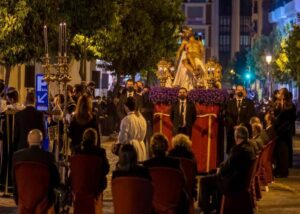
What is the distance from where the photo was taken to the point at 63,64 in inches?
569

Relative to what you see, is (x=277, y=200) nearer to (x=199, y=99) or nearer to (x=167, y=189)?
(x=199, y=99)

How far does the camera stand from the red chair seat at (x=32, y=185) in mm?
11336

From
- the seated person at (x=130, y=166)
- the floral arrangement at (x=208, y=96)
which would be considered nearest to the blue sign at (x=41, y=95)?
the floral arrangement at (x=208, y=96)

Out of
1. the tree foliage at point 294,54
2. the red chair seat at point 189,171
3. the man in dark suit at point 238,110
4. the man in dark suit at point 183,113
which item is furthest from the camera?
the tree foliage at point 294,54

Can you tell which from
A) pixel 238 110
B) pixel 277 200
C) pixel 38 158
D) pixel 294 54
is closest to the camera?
pixel 38 158

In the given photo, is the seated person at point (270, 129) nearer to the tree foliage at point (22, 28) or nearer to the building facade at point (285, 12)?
the tree foliage at point (22, 28)

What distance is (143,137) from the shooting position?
16.4 m

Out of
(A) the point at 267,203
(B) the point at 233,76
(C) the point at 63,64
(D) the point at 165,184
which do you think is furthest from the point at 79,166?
(B) the point at 233,76

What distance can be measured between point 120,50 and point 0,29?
17.4 metres

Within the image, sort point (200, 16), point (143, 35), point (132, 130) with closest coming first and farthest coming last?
point (132, 130) → point (143, 35) → point (200, 16)

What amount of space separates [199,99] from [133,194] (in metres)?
9.56

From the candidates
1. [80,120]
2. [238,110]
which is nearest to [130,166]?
[80,120]

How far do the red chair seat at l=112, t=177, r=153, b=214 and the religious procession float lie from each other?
9395 millimetres

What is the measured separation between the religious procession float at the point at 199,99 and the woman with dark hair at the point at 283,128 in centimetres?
142
